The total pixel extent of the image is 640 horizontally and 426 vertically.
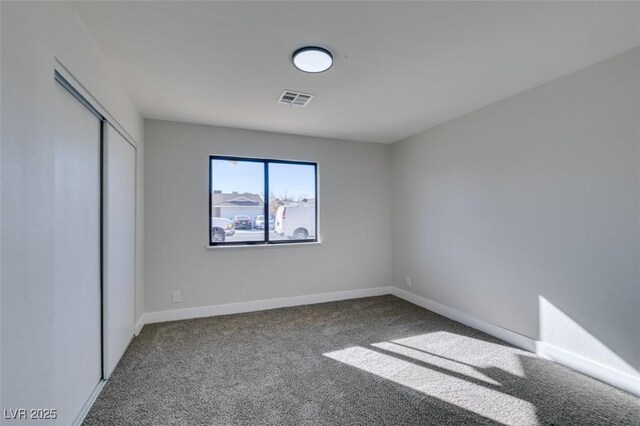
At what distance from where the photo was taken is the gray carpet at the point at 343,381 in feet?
5.97

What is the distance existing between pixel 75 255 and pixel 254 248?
7.23 ft

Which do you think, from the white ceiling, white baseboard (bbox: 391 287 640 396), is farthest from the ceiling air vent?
white baseboard (bbox: 391 287 640 396)

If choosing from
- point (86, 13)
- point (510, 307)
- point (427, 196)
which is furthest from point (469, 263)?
point (86, 13)

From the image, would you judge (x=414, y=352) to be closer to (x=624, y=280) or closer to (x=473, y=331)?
(x=473, y=331)

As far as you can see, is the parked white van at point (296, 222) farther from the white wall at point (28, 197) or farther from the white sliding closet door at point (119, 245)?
the white wall at point (28, 197)

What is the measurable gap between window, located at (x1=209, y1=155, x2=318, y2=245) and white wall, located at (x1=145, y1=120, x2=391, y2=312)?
13 centimetres

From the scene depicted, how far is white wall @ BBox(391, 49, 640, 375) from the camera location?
2.09m

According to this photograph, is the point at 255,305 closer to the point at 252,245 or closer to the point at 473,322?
the point at 252,245

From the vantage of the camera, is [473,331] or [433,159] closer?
[473,331]

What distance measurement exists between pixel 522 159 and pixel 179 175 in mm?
3795

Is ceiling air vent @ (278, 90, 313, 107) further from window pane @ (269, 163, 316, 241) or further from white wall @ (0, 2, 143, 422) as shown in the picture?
white wall @ (0, 2, 143, 422)

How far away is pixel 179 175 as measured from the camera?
3523mm

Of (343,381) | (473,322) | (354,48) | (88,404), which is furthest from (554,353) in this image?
(88,404)

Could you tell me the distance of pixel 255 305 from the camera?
12.5 feet
